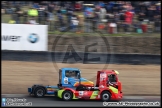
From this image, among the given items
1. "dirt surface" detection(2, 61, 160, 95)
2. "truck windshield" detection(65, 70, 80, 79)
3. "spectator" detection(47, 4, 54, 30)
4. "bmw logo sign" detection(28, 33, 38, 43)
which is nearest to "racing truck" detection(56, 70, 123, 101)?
"truck windshield" detection(65, 70, 80, 79)

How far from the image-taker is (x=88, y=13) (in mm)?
19328

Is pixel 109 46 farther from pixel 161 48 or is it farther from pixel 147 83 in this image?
pixel 147 83

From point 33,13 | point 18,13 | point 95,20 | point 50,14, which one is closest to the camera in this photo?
point 33,13

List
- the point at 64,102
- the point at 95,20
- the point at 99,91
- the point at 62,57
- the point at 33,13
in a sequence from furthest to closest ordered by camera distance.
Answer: the point at 95,20, the point at 33,13, the point at 62,57, the point at 99,91, the point at 64,102

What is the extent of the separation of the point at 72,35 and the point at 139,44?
11.8 ft

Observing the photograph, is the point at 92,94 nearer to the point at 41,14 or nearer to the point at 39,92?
the point at 39,92

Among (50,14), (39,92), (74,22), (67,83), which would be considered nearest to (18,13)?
(50,14)

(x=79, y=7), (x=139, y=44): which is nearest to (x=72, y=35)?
(x=79, y=7)

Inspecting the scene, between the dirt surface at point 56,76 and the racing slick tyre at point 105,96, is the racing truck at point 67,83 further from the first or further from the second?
the dirt surface at point 56,76

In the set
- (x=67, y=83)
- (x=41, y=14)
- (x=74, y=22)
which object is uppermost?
(x=41, y=14)

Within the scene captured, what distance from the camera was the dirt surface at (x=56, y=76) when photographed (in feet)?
45.9

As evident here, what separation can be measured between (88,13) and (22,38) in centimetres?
378

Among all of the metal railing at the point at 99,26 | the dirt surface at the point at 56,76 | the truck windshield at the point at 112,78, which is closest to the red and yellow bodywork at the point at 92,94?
the truck windshield at the point at 112,78

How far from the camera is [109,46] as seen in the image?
1939cm
